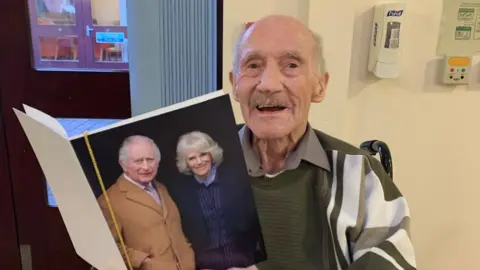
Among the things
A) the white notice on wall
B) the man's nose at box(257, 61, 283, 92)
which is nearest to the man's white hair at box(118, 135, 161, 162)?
the man's nose at box(257, 61, 283, 92)

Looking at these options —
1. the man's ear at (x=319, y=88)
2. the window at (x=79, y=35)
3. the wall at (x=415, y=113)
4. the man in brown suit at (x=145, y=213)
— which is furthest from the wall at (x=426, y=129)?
the man in brown suit at (x=145, y=213)

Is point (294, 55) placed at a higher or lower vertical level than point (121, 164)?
higher

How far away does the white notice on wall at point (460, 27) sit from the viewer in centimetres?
153

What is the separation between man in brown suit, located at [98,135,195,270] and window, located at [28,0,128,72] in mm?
1266

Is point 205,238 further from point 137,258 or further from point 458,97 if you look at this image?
point 458,97

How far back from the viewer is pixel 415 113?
1.62 m

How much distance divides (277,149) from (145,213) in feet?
1.07

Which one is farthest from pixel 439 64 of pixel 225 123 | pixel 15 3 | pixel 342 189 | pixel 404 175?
pixel 15 3

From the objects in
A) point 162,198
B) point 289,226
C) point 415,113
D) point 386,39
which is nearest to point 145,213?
point 162,198

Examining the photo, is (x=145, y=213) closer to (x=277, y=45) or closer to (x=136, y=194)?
(x=136, y=194)

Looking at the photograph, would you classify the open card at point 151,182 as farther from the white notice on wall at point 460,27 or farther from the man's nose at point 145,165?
the white notice on wall at point 460,27

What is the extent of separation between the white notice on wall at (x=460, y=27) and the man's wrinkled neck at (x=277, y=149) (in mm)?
848

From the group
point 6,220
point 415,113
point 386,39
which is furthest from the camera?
point 6,220

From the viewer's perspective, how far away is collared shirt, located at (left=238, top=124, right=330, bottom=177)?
92cm
